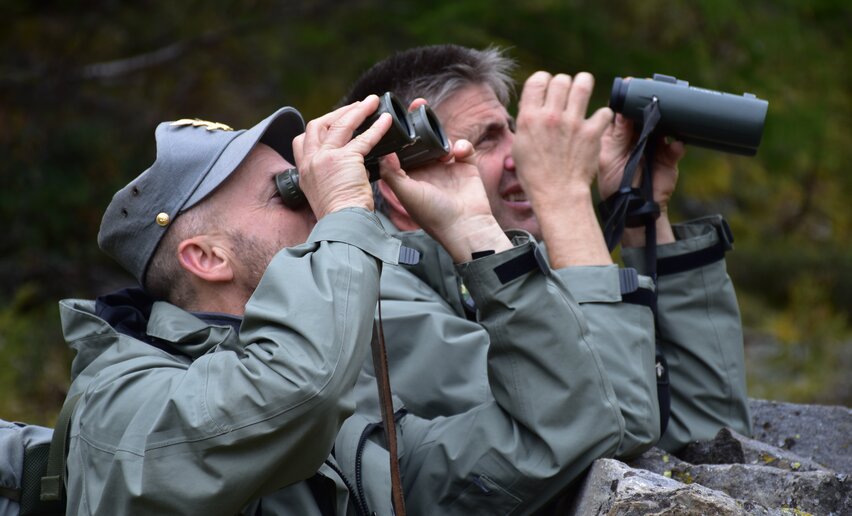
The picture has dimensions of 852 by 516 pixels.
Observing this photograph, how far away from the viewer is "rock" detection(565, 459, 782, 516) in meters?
1.82

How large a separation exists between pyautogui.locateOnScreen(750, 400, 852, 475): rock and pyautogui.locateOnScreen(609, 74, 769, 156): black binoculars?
85cm

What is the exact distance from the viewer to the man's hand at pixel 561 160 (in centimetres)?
267

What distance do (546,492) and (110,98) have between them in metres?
6.14

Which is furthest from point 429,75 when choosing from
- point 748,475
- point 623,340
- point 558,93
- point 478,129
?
point 748,475

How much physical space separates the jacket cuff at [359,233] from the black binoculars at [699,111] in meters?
1.26

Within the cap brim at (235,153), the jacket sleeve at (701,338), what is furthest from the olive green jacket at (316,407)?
the jacket sleeve at (701,338)

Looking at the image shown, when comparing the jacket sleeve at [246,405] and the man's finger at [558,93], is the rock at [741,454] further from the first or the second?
the jacket sleeve at [246,405]

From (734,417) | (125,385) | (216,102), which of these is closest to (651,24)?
(216,102)

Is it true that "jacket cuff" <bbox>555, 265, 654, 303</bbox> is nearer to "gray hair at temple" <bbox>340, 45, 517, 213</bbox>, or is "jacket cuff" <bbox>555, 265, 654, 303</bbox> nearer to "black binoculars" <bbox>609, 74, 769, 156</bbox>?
"black binoculars" <bbox>609, 74, 769, 156</bbox>

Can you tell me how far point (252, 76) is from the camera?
770 centimetres

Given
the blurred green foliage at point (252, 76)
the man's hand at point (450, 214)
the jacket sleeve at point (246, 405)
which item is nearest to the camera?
the jacket sleeve at point (246, 405)

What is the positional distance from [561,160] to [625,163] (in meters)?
0.37

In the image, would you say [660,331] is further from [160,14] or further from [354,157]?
[160,14]

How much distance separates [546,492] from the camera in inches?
88.1
